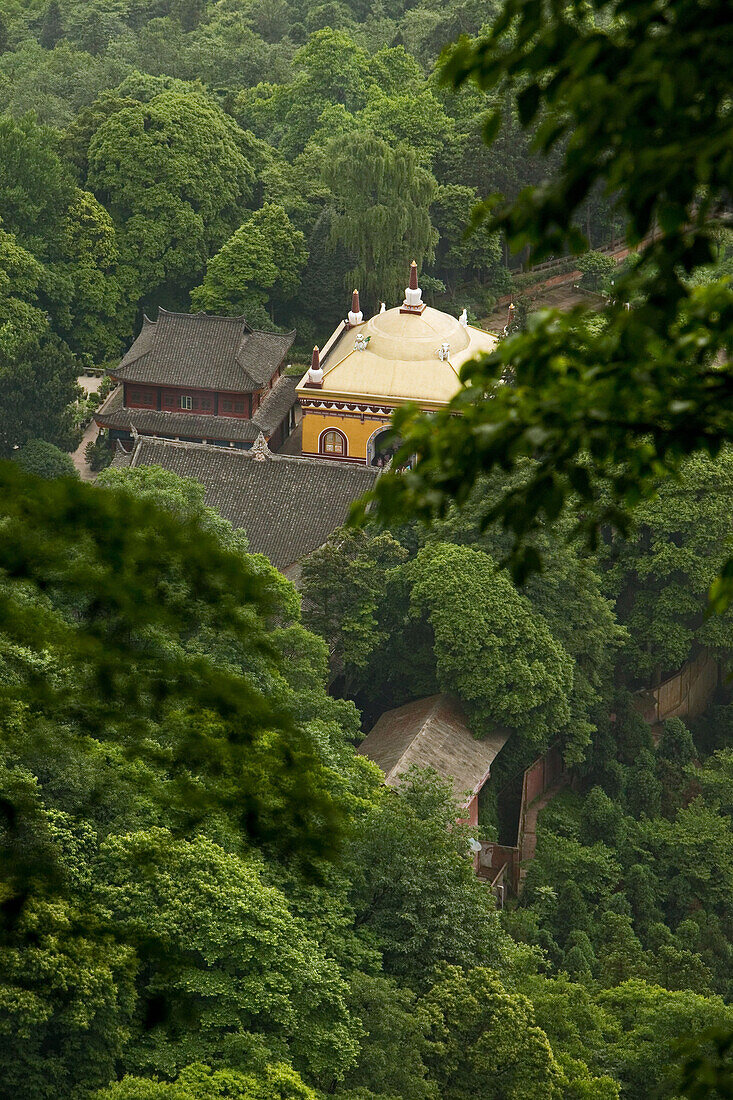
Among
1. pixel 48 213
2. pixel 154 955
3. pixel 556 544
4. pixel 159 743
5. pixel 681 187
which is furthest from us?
pixel 48 213

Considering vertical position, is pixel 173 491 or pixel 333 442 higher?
pixel 333 442

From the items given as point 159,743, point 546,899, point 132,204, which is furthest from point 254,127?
point 159,743

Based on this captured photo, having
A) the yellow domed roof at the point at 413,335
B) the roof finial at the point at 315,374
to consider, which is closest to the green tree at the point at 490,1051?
the roof finial at the point at 315,374

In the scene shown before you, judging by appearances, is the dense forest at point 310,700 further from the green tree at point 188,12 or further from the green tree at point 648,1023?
the green tree at point 188,12

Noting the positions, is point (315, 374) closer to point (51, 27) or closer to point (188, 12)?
point (188, 12)

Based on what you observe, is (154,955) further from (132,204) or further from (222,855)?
(132,204)

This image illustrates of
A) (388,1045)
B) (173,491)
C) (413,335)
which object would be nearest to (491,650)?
(173,491)
